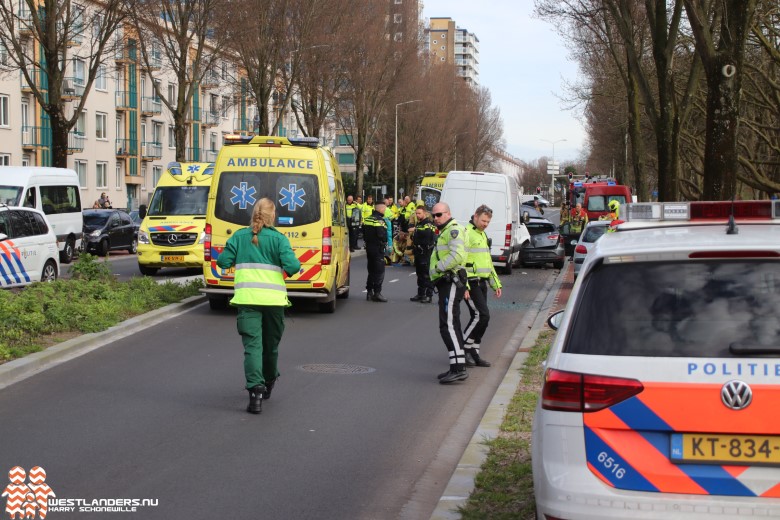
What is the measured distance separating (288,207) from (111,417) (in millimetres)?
7938

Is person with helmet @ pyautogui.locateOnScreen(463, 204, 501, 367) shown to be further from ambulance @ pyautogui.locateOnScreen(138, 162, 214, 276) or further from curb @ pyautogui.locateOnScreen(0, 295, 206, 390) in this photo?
ambulance @ pyautogui.locateOnScreen(138, 162, 214, 276)

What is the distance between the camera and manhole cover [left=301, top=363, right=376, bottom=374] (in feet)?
36.2

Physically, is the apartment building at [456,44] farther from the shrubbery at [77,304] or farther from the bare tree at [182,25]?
the shrubbery at [77,304]

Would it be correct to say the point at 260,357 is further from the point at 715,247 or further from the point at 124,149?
the point at 124,149

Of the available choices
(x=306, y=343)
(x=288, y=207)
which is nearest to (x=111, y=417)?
(x=306, y=343)

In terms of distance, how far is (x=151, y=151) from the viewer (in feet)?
220

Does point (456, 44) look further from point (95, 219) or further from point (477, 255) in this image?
point (477, 255)

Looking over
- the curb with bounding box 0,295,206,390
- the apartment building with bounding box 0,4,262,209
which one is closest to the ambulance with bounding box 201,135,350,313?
the curb with bounding box 0,295,206,390

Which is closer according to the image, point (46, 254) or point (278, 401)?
point (278, 401)

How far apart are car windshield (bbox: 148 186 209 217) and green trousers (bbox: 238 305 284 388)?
15838 mm

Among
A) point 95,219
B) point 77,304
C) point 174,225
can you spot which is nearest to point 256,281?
point 77,304

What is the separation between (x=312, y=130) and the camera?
4528 centimetres

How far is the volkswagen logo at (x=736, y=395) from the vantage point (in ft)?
12.9
